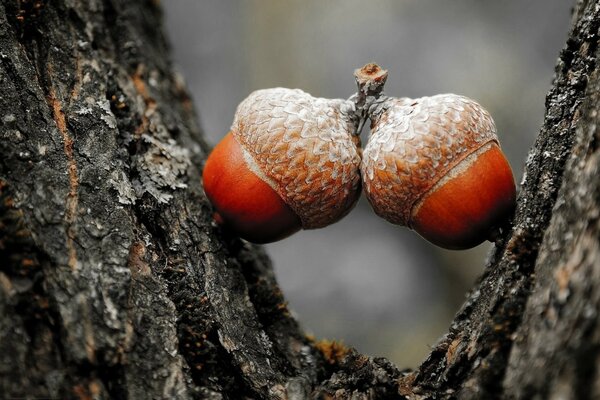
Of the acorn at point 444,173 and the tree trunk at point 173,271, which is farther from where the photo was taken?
the acorn at point 444,173

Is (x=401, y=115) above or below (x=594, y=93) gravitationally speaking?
above

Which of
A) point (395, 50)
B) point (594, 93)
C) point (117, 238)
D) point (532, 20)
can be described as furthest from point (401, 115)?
point (532, 20)

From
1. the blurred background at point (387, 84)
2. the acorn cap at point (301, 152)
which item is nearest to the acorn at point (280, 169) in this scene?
the acorn cap at point (301, 152)

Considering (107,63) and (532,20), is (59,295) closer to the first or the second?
(107,63)

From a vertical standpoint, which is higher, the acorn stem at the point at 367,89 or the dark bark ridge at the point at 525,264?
the acorn stem at the point at 367,89

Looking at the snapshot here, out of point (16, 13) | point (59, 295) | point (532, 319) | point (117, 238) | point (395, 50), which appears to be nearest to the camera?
point (532, 319)

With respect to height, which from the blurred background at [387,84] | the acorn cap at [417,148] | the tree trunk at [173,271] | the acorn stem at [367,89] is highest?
the blurred background at [387,84]

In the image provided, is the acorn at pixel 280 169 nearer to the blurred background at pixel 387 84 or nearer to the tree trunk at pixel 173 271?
the tree trunk at pixel 173 271
